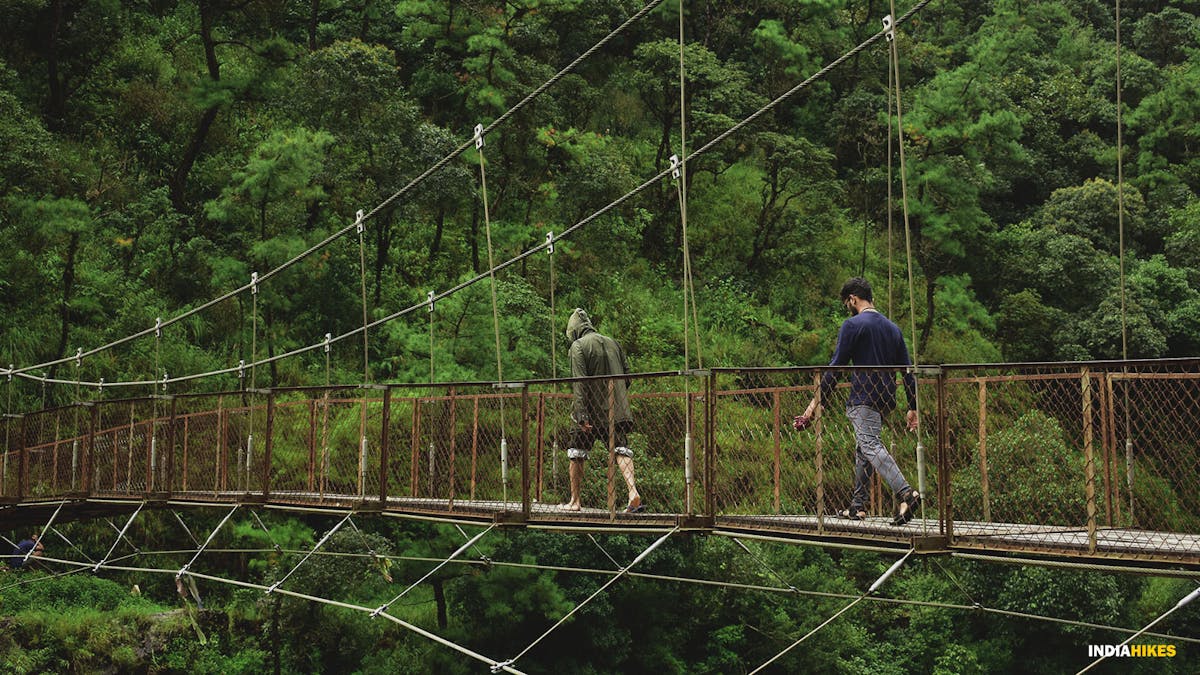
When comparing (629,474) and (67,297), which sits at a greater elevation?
(67,297)

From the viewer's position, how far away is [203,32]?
60.4 feet

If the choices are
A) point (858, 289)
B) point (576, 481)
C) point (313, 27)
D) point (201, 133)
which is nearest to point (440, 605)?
point (576, 481)

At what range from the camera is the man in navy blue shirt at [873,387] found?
4730 mm

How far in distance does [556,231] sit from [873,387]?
42.8 ft

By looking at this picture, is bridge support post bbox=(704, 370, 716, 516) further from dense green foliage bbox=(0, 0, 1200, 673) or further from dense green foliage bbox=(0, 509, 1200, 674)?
dense green foliage bbox=(0, 509, 1200, 674)

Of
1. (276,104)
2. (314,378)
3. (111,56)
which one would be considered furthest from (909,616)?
(111,56)

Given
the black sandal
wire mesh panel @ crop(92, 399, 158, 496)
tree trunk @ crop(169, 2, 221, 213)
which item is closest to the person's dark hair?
the black sandal

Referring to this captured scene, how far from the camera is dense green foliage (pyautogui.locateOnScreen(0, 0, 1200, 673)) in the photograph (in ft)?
43.1

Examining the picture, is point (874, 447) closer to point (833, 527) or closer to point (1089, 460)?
point (833, 527)

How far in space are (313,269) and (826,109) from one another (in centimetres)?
1130

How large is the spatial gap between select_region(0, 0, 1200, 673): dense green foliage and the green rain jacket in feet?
13.8

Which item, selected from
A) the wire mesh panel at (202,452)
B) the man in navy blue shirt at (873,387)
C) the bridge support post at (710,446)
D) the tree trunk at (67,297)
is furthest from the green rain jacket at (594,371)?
the tree trunk at (67,297)

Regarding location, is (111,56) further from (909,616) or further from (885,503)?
(885,503)

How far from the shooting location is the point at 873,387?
4789mm
